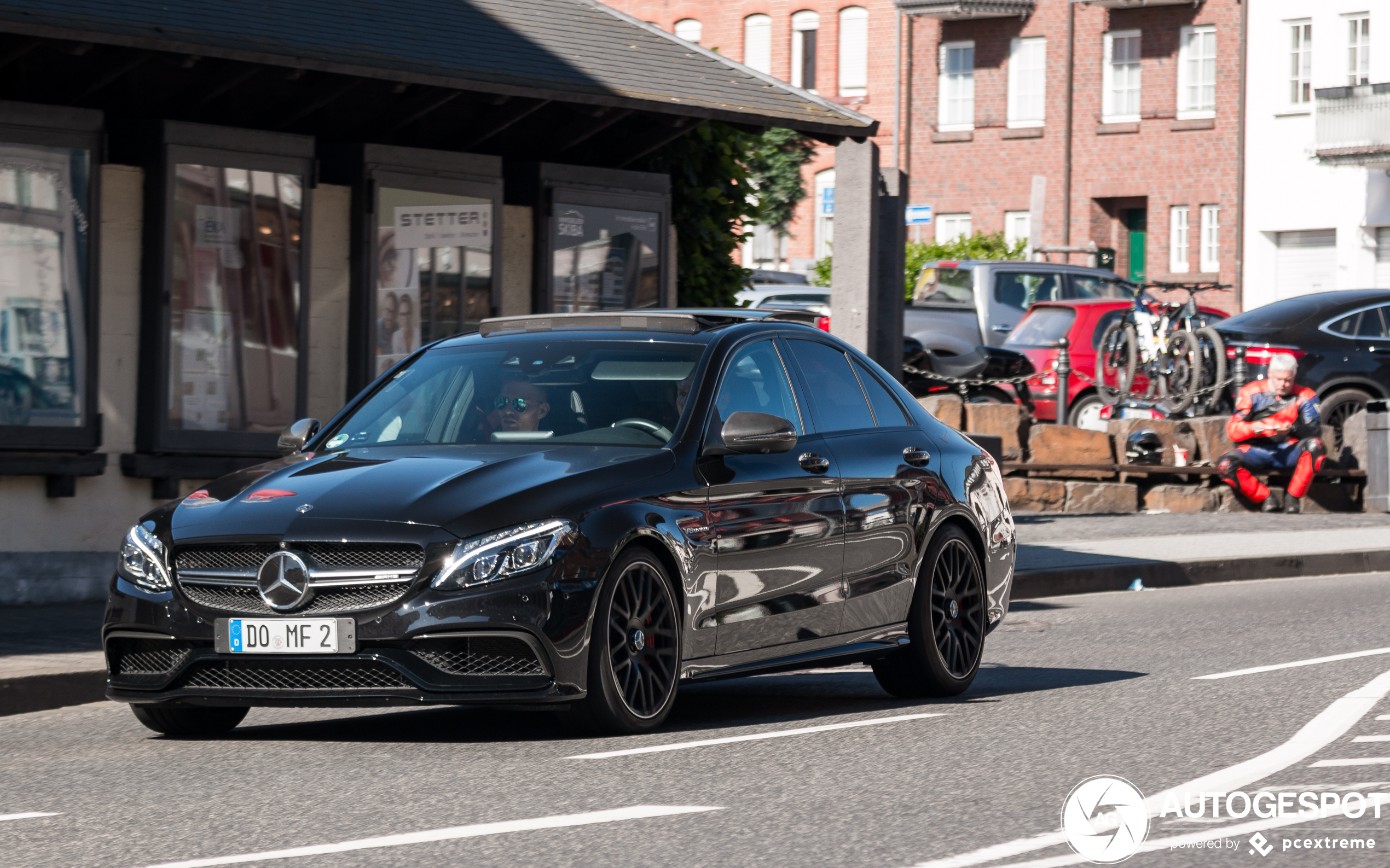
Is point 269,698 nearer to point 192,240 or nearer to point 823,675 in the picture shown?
point 823,675

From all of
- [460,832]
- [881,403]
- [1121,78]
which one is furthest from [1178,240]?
[460,832]

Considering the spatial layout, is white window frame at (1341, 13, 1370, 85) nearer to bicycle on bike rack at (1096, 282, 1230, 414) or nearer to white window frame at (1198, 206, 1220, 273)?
white window frame at (1198, 206, 1220, 273)

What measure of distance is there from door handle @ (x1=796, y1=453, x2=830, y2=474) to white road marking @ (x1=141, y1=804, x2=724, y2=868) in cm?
266

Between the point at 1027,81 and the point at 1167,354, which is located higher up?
the point at 1027,81

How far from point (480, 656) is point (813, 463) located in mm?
2028

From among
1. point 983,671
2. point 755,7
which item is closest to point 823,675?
point 983,671

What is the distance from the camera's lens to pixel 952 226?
2029 inches

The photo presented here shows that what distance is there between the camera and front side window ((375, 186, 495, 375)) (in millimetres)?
14898

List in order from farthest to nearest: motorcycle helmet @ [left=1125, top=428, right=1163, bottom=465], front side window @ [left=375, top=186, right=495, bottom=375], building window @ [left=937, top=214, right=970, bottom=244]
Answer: building window @ [left=937, top=214, right=970, bottom=244] → motorcycle helmet @ [left=1125, top=428, right=1163, bottom=465] → front side window @ [left=375, top=186, right=495, bottom=375]

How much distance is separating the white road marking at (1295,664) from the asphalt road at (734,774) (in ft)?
0.29

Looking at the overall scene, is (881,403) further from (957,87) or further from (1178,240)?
(957,87)

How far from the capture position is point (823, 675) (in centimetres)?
1109

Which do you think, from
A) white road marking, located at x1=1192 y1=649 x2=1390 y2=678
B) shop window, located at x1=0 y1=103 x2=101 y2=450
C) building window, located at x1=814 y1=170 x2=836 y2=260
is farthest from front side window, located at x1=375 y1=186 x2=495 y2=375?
building window, located at x1=814 y1=170 x2=836 y2=260

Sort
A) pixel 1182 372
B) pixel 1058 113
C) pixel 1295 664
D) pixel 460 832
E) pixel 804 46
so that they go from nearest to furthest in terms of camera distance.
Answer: pixel 460 832, pixel 1295 664, pixel 1182 372, pixel 1058 113, pixel 804 46
